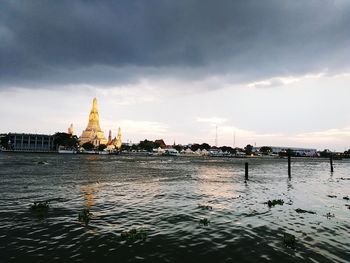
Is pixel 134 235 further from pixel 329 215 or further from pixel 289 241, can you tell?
pixel 329 215

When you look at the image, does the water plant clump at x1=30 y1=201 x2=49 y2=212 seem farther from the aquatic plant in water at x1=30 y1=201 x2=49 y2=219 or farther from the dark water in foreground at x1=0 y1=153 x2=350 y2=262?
the dark water in foreground at x1=0 y1=153 x2=350 y2=262

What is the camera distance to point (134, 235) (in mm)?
16500

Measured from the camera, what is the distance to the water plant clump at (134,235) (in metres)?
16.3

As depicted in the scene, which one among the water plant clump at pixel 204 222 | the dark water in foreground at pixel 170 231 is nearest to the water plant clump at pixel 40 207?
the dark water in foreground at pixel 170 231

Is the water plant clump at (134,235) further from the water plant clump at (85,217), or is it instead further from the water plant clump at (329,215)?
the water plant clump at (329,215)

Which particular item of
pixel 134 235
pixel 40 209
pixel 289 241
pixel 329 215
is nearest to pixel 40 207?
pixel 40 209

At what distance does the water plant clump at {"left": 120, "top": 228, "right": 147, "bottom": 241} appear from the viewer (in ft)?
53.5

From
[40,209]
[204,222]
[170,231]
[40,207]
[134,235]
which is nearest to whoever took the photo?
[134,235]

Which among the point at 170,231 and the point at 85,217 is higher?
the point at 85,217

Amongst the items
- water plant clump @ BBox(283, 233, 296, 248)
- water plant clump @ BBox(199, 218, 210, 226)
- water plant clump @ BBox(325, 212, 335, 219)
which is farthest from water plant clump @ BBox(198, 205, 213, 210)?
water plant clump @ BBox(283, 233, 296, 248)

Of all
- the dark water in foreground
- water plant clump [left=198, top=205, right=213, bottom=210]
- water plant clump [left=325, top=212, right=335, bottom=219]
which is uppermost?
water plant clump [left=325, top=212, right=335, bottom=219]

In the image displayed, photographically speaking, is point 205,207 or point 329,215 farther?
point 205,207

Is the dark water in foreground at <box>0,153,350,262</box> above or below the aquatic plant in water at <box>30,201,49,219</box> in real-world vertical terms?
below

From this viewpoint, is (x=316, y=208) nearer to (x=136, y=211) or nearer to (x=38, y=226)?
(x=136, y=211)
